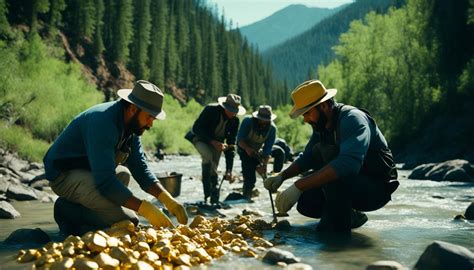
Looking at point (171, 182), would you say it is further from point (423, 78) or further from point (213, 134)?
point (423, 78)

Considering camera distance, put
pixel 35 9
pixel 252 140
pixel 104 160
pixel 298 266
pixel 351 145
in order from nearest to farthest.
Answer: pixel 298 266 → pixel 104 160 → pixel 351 145 → pixel 252 140 → pixel 35 9

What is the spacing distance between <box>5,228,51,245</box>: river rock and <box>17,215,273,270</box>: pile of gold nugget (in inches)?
26.0

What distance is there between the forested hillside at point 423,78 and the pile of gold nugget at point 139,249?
59.3ft

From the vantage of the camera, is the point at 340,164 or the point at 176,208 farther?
the point at 176,208

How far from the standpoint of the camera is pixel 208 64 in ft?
252

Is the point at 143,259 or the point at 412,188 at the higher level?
the point at 143,259

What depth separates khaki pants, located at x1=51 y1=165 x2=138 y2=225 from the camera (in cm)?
435

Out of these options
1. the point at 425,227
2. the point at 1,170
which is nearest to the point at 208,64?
the point at 1,170

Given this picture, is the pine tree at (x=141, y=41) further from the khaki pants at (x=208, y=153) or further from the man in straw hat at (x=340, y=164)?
the man in straw hat at (x=340, y=164)

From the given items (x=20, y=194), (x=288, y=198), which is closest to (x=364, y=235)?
(x=288, y=198)

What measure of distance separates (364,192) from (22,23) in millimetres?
40113

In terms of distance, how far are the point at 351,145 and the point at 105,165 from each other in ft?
6.53

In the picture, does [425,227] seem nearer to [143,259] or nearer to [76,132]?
[143,259]

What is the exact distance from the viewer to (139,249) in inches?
139
